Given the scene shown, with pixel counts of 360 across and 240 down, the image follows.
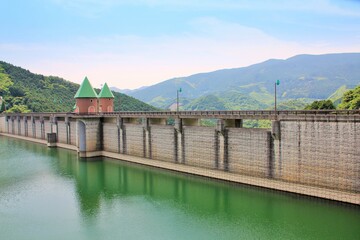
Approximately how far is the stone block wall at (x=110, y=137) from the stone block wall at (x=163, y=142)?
7.41m

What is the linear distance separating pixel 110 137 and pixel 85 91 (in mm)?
8164

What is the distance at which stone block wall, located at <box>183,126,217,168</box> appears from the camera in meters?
31.3

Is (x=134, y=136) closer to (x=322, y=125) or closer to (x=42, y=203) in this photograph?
(x=42, y=203)

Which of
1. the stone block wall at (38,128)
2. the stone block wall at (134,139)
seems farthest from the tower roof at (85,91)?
the stone block wall at (38,128)

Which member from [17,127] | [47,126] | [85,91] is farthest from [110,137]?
[17,127]

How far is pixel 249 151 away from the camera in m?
28.2

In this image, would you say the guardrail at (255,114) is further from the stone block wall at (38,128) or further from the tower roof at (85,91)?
the stone block wall at (38,128)

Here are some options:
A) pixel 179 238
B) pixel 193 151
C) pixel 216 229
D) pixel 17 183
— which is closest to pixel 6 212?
pixel 17 183

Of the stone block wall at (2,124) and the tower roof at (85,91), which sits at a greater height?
the tower roof at (85,91)

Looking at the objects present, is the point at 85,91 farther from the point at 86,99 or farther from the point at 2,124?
the point at 2,124

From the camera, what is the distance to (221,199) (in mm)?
25844

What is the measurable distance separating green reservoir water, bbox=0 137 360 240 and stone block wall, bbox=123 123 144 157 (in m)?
5.69

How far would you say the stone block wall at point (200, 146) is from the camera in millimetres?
31328

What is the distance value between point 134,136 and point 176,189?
13777mm
